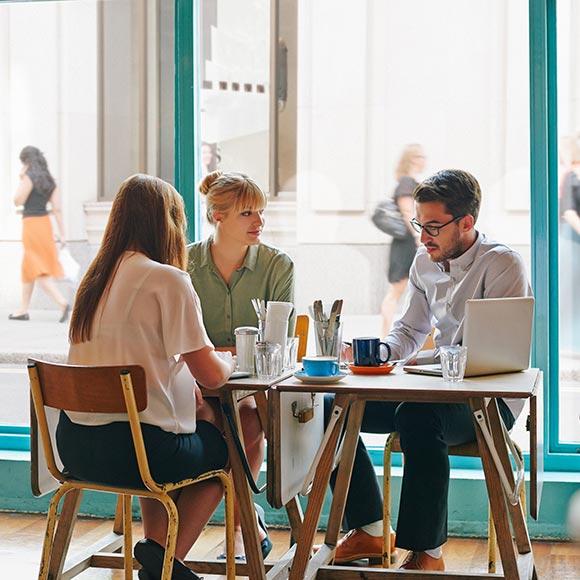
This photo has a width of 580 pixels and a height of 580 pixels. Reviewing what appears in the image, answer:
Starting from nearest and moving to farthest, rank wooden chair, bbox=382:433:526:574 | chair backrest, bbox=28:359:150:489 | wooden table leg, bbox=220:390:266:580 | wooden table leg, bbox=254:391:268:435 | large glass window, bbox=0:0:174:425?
chair backrest, bbox=28:359:150:489
wooden table leg, bbox=220:390:266:580
wooden chair, bbox=382:433:526:574
wooden table leg, bbox=254:391:268:435
large glass window, bbox=0:0:174:425

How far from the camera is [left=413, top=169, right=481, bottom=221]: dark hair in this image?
337cm

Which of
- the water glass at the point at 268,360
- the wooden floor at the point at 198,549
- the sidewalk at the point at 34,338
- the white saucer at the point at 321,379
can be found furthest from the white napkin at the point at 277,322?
the sidewalk at the point at 34,338

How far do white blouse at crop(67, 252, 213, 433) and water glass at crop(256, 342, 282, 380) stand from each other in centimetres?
25

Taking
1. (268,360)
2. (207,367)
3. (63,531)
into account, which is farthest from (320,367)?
(63,531)

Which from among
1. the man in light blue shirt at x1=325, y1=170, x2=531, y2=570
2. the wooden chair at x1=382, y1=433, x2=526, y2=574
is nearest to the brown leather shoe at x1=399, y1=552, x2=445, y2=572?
the man in light blue shirt at x1=325, y1=170, x2=531, y2=570

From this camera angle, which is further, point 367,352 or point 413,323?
point 413,323

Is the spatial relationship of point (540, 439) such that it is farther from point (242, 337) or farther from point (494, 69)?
point (494, 69)

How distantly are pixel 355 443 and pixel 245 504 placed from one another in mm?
454

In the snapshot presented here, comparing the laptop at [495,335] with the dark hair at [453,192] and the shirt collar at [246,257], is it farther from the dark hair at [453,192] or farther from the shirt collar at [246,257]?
the shirt collar at [246,257]

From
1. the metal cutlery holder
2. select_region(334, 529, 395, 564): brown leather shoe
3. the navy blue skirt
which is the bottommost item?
select_region(334, 529, 395, 564): brown leather shoe

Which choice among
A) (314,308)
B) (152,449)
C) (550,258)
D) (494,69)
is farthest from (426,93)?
(152,449)

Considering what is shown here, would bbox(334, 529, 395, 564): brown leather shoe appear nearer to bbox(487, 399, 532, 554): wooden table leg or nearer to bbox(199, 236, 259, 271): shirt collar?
bbox(487, 399, 532, 554): wooden table leg

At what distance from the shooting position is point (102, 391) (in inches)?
104

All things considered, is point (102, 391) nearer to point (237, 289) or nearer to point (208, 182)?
point (237, 289)
